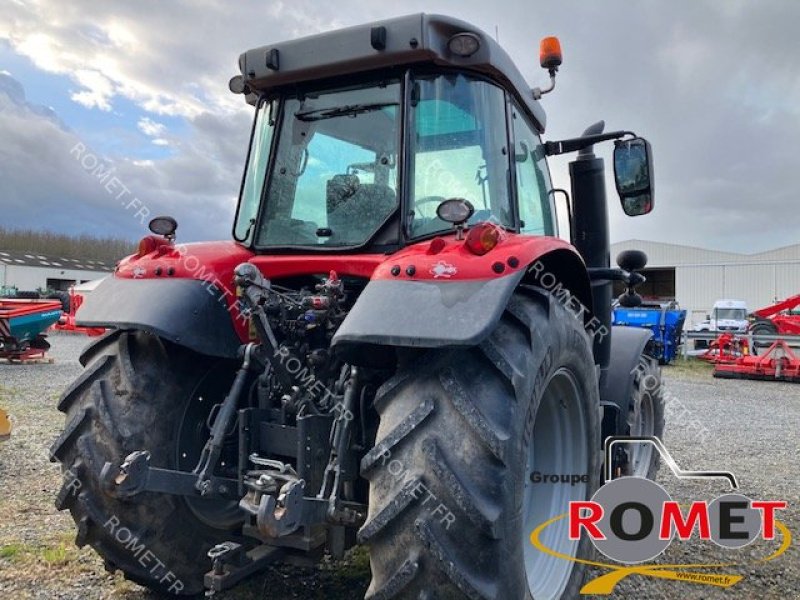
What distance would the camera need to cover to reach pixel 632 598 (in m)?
3.24

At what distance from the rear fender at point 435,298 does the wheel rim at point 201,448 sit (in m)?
0.99

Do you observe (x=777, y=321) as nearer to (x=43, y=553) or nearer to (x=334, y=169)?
(x=334, y=169)

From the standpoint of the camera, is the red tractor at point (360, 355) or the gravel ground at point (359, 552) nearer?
the red tractor at point (360, 355)

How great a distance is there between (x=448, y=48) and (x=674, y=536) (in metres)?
3.24

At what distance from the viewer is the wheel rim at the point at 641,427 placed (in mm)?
4324

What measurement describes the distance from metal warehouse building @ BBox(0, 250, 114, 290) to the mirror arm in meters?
47.4

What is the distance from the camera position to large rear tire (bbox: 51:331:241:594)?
275 centimetres

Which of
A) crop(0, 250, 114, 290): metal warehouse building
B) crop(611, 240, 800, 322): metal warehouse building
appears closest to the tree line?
crop(0, 250, 114, 290): metal warehouse building

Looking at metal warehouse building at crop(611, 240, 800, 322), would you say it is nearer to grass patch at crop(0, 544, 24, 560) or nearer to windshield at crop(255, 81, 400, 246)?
windshield at crop(255, 81, 400, 246)

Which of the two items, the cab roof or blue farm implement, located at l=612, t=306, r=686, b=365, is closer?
the cab roof

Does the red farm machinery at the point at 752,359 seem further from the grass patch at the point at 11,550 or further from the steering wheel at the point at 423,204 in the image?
the grass patch at the point at 11,550

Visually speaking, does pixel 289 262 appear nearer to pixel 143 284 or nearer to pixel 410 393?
pixel 143 284

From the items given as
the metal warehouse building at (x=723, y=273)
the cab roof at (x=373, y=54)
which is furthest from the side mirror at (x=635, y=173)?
the metal warehouse building at (x=723, y=273)

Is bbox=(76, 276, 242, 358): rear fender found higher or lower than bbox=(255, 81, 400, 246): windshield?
lower
